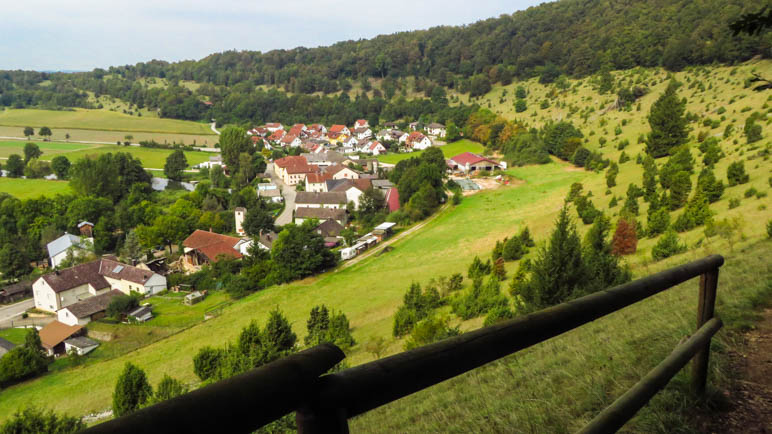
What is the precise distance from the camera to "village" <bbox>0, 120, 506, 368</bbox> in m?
27.4

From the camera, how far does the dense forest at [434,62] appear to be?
66000 mm

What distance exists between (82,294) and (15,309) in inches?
160

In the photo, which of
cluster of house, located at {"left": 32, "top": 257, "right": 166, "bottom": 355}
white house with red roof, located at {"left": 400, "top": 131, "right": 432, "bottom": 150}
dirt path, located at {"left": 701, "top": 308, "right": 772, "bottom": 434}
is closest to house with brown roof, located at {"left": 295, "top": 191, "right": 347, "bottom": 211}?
cluster of house, located at {"left": 32, "top": 257, "right": 166, "bottom": 355}

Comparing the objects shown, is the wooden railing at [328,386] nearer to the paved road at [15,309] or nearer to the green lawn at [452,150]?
the paved road at [15,309]

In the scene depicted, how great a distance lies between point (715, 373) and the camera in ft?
10.2

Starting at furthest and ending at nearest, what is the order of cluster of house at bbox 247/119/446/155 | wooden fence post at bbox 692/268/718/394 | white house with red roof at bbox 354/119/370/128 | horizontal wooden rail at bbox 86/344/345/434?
white house with red roof at bbox 354/119/370/128
cluster of house at bbox 247/119/446/155
wooden fence post at bbox 692/268/718/394
horizontal wooden rail at bbox 86/344/345/434

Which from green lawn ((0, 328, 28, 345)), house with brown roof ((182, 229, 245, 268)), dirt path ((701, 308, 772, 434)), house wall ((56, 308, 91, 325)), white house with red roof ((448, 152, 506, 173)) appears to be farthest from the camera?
white house with red roof ((448, 152, 506, 173))

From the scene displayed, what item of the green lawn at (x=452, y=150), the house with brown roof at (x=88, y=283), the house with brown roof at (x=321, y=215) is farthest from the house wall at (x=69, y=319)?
the green lawn at (x=452, y=150)

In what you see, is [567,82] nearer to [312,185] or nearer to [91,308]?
[312,185]

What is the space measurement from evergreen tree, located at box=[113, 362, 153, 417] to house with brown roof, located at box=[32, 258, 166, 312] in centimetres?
2003

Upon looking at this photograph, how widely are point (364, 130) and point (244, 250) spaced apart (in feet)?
188

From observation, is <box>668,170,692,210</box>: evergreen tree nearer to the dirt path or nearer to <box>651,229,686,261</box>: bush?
<box>651,229,686,261</box>: bush

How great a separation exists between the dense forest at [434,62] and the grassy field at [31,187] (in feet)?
181

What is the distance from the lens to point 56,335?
80.6 ft
